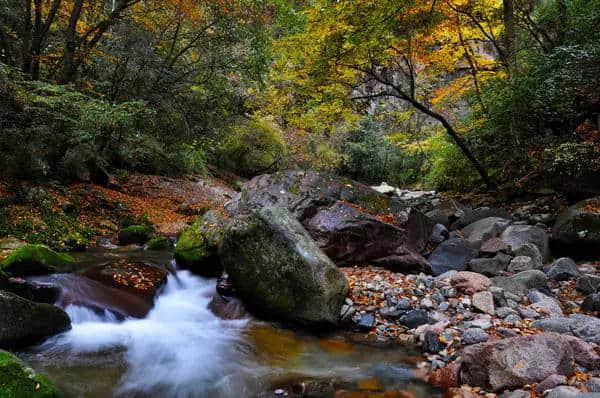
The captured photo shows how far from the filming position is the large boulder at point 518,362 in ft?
11.5

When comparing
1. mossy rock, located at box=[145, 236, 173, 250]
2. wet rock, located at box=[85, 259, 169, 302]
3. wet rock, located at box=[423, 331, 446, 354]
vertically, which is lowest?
wet rock, located at box=[85, 259, 169, 302]

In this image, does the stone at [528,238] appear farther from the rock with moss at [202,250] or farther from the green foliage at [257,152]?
the green foliage at [257,152]

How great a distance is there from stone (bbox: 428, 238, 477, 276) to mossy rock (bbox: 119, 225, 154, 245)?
634 centimetres

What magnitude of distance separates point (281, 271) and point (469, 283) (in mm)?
2732

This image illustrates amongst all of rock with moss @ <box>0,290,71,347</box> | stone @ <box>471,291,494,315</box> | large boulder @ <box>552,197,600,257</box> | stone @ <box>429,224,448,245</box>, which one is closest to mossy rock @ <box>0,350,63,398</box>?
rock with moss @ <box>0,290,71,347</box>

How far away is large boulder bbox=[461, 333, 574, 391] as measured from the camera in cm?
349

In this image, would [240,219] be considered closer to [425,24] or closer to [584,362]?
[584,362]

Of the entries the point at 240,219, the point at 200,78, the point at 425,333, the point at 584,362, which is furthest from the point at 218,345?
the point at 200,78

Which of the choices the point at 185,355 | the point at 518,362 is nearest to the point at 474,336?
the point at 518,362

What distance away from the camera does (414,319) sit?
5277mm

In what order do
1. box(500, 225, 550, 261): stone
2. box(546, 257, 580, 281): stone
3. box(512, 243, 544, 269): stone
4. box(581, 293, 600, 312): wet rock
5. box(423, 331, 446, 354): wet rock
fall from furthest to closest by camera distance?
1. box(500, 225, 550, 261): stone
2. box(512, 243, 544, 269): stone
3. box(546, 257, 580, 281): stone
4. box(581, 293, 600, 312): wet rock
5. box(423, 331, 446, 354): wet rock

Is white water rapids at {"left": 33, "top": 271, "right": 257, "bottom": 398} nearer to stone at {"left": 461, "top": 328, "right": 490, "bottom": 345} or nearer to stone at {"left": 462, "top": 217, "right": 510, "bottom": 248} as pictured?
stone at {"left": 461, "top": 328, "right": 490, "bottom": 345}

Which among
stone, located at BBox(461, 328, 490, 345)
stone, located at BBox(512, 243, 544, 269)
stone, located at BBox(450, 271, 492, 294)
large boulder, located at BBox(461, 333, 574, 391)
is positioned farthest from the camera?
stone, located at BBox(512, 243, 544, 269)

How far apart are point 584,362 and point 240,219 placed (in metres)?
4.49
